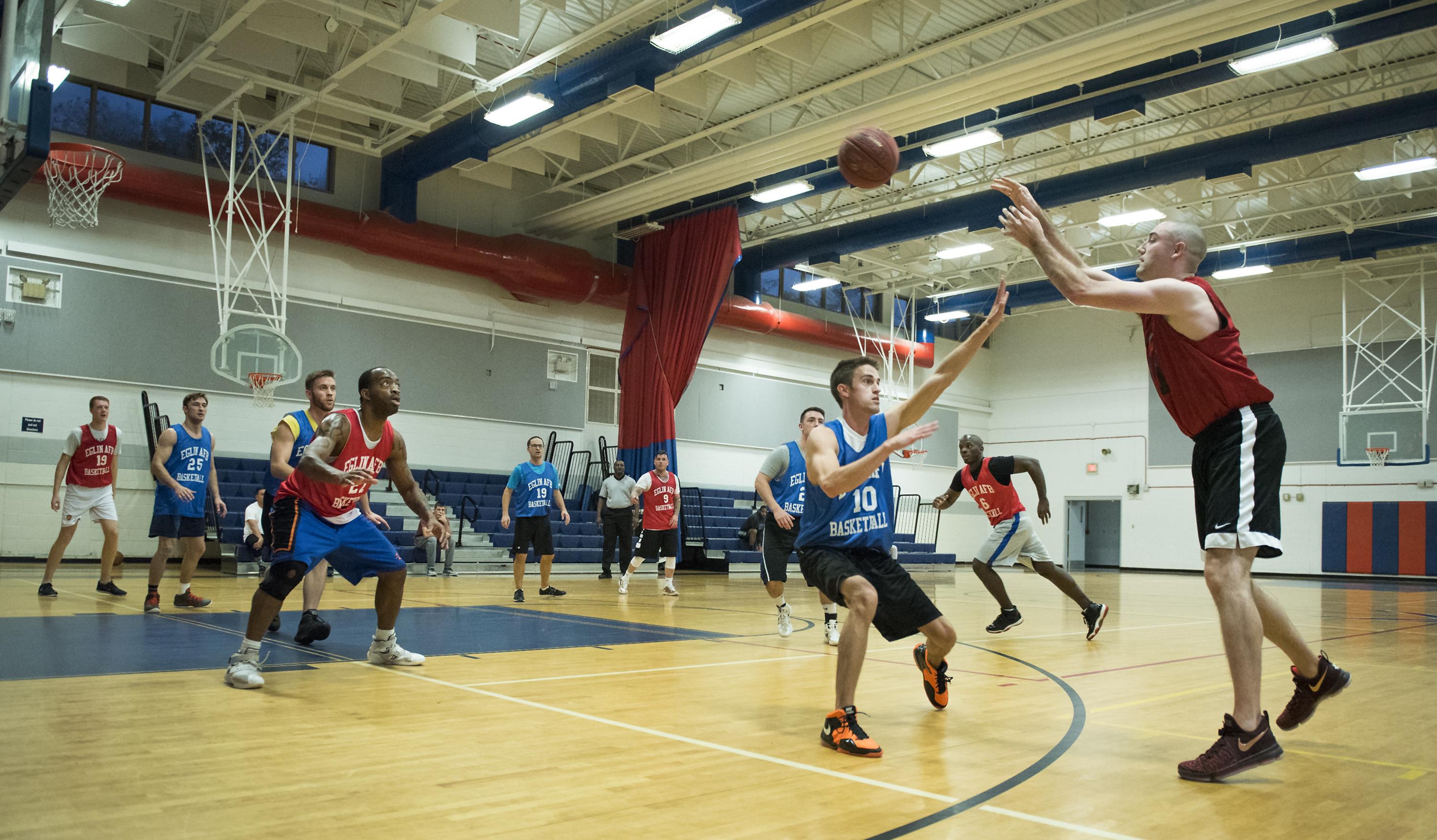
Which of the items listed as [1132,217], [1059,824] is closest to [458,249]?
[1132,217]

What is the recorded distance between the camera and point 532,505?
1045 centimetres

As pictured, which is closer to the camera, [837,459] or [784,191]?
[837,459]

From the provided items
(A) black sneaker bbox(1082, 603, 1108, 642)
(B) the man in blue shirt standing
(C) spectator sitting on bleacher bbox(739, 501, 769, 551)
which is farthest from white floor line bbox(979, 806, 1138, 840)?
(C) spectator sitting on bleacher bbox(739, 501, 769, 551)

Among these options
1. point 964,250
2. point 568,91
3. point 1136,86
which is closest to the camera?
point 1136,86

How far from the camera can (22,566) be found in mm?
13273

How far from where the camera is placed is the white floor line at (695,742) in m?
3.04

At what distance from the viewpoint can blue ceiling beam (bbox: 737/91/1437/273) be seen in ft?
46.2

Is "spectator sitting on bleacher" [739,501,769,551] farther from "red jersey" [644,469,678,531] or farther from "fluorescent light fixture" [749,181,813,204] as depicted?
"fluorescent light fixture" [749,181,813,204]

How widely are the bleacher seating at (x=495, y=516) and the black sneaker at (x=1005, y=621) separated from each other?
6.28 meters

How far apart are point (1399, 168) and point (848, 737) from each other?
16.3m

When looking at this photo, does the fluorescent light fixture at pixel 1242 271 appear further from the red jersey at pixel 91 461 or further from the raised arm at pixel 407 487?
the red jersey at pixel 91 461

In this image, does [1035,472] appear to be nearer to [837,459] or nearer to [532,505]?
[837,459]

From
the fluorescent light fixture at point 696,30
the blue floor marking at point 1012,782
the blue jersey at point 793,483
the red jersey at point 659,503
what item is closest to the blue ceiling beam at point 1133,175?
the fluorescent light fixture at point 696,30

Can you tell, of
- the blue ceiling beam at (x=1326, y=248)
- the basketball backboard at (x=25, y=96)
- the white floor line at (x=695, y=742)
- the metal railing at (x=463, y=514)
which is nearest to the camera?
the white floor line at (x=695, y=742)
